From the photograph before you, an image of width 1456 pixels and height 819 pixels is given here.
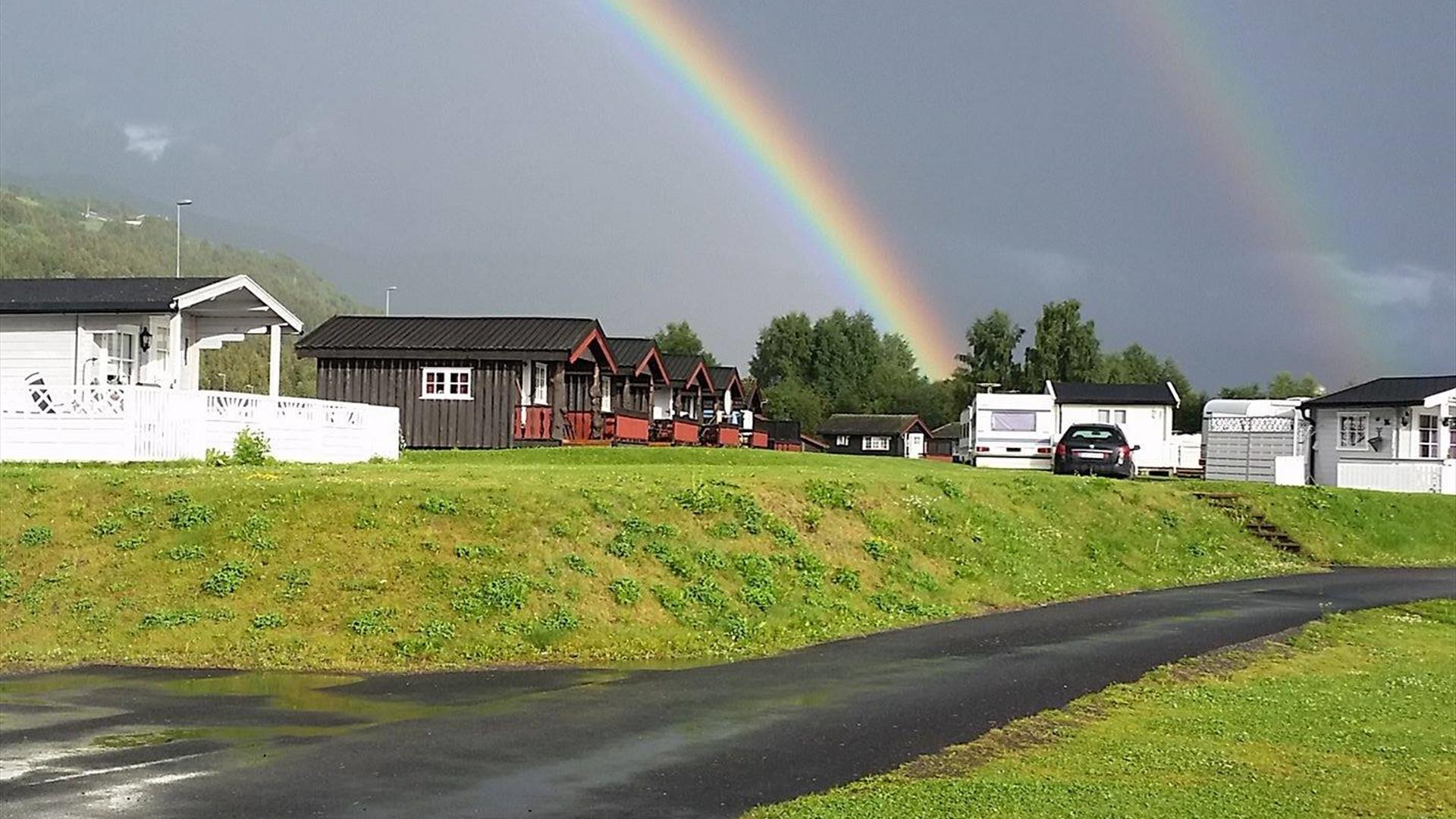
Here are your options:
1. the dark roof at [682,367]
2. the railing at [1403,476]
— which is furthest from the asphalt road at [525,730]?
the dark roof at [682,367]

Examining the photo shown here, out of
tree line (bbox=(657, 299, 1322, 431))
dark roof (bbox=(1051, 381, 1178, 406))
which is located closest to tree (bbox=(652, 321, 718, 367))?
tree line (bbox=(657, 299, 1322, 431))

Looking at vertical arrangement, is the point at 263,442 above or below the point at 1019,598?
above

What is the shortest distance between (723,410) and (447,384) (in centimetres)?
3611

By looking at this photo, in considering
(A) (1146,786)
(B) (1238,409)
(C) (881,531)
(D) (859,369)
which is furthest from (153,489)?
(D) (859,369)

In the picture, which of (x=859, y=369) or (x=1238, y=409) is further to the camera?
(x=859, y=369)

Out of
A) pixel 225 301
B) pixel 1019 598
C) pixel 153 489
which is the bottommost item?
pixel 1019 598

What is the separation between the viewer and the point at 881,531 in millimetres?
25234

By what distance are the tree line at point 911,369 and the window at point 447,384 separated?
55.0 meters

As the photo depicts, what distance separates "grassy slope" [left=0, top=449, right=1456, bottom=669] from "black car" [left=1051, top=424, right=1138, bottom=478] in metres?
16.4

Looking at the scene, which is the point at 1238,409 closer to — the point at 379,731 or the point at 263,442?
the point at 263,442

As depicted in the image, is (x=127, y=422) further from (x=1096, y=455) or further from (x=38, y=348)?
(x=1096, y=455)

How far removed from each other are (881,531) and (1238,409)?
45965 mm

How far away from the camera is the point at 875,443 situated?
127 m

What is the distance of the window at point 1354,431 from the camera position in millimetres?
54406
